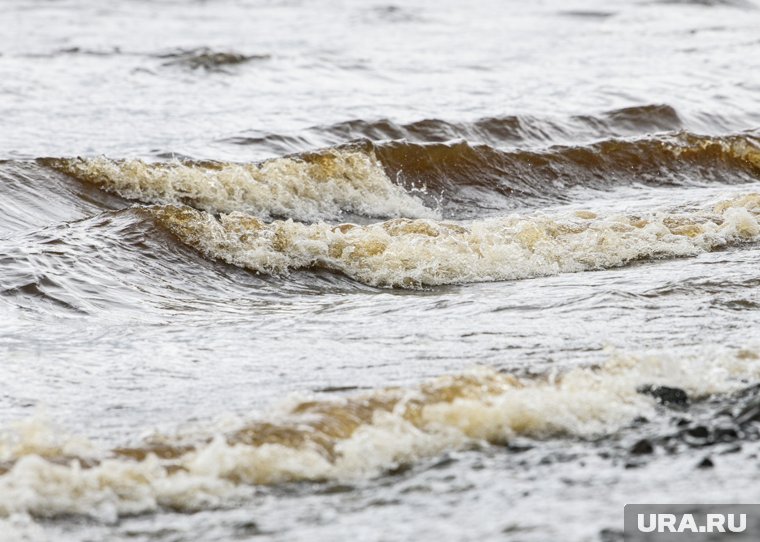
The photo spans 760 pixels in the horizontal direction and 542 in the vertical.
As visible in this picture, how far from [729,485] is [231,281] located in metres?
4.39

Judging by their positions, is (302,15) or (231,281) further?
(302,15)

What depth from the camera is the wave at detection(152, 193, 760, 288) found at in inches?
304

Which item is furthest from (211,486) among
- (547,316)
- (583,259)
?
(583,259)

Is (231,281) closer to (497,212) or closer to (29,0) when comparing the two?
(497,212)

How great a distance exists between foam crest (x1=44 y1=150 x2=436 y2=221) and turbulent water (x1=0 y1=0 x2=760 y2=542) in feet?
0.11

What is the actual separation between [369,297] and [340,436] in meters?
2.66

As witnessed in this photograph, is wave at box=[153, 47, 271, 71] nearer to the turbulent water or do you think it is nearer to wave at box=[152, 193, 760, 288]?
the turbulent water

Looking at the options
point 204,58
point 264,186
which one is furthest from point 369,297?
point 204,58

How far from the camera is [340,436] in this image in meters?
4.44

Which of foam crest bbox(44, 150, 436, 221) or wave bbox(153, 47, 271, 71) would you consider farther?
wave bbox(153, 47, 271, 71)

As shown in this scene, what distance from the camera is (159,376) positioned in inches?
208

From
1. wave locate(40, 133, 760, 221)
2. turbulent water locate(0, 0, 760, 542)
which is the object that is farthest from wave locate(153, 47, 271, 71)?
wave locate(40, 133, 760, 221)

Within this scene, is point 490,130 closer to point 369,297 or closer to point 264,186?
point 264,186

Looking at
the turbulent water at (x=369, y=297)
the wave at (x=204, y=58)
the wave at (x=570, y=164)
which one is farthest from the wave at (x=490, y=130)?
the wave at (x=204, y=58)
